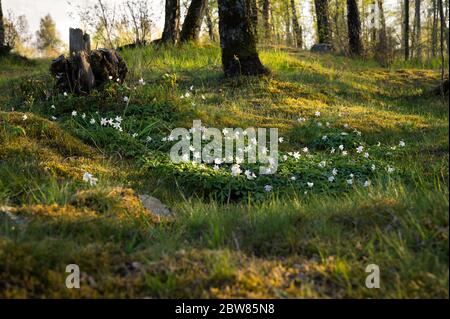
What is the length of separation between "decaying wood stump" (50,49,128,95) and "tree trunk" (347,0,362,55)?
12.6 m

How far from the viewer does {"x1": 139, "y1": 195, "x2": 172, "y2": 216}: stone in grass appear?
15.2 ft

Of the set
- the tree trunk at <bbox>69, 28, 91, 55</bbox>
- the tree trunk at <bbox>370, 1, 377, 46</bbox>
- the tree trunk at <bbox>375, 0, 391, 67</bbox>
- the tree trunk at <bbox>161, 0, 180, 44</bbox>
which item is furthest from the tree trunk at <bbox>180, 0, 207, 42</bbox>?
the tree trunk at <bbox>370, 1, 377, 46</bbox>

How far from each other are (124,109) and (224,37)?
3.85 m

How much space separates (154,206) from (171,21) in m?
11.4

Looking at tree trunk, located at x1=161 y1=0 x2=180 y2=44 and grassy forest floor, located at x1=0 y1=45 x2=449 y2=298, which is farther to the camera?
tree trunk, located at x1=161 y1=0 x2=180 y2=44

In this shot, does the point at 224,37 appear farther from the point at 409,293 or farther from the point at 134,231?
the point at 409,293

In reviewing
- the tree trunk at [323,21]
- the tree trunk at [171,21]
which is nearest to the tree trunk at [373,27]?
the tree trunk at [323,21]

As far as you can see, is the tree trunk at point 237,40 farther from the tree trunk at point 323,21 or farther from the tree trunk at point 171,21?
the tree trunk at point 323,21

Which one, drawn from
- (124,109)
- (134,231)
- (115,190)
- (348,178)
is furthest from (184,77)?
(134,231)

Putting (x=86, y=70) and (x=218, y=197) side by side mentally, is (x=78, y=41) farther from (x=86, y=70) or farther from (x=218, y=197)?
(x=218, y=197)

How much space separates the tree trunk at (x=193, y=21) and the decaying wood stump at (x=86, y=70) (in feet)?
20.4

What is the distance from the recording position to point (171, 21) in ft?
49.6

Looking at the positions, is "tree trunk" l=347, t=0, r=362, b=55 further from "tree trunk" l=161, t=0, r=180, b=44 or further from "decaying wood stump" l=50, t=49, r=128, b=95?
"decaying wood stump" l=50, t=49, r=128, b=95

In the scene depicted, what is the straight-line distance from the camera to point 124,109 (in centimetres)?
795
